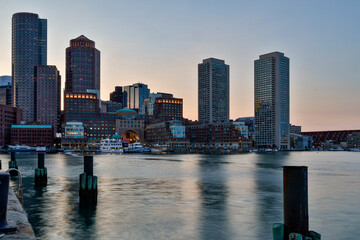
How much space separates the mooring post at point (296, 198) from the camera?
12.9 m

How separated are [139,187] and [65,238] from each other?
26.8m

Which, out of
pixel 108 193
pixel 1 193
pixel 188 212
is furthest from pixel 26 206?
pixel 1 193

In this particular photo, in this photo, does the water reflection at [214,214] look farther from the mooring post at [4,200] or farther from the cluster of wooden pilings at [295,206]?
the mooring post at [4,200]

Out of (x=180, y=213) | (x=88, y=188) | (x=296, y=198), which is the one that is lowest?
(x=180, y=213)

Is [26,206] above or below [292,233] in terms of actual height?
below

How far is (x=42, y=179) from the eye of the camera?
49.9m

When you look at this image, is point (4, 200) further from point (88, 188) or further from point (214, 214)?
point (88, 188)

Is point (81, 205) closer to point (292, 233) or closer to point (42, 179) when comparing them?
point (42, 179)

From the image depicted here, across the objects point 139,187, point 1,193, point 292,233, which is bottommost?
point 139,187

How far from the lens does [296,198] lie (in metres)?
12.9

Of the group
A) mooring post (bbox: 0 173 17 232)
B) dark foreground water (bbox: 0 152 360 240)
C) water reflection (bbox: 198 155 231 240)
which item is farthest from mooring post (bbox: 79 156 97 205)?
mooring post (bbox: 0 173 17 232)

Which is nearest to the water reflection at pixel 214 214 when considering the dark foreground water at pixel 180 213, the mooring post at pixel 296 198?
the dark foreground water at pixel 180 213

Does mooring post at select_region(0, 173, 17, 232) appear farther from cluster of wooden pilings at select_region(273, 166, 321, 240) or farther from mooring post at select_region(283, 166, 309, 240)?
mooring post at select_region(283, 166, 309, 240)

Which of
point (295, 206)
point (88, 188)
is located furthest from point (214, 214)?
point (295, 206)
